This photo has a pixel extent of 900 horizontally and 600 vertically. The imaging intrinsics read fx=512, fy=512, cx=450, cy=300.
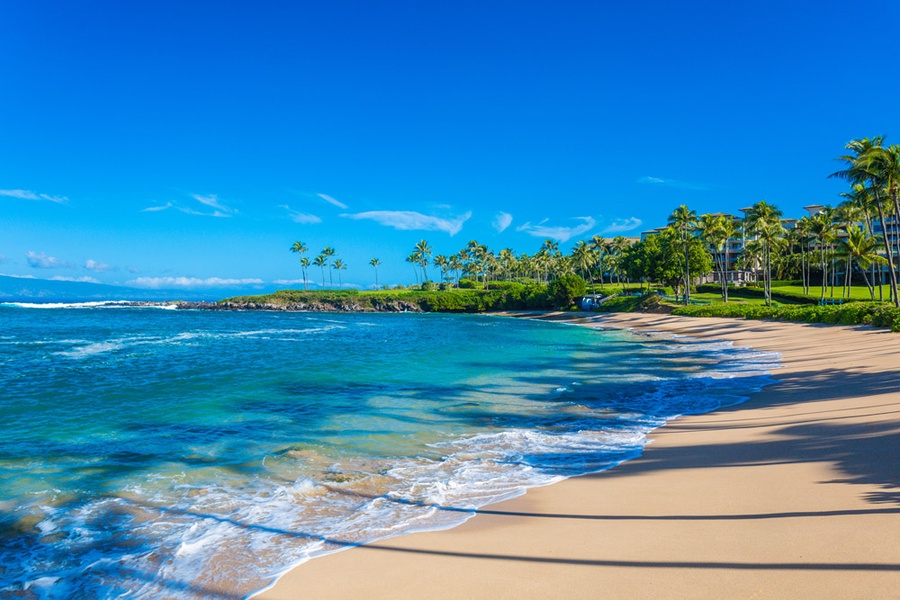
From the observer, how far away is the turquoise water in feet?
26.4

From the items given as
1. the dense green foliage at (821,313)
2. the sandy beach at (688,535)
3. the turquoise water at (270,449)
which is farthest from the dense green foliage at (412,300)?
the sandy beach at (688,535)

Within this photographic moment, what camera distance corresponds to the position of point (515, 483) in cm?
1065

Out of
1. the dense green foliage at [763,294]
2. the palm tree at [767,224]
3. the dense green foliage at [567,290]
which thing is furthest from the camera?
the dense green foliage at [567,290]

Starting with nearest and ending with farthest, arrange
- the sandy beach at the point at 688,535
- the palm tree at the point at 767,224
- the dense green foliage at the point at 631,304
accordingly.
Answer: the sandy beach at the point at 688,535 < the palm tree at the point at 767,224 < the dense green foliage at the point at 631,304

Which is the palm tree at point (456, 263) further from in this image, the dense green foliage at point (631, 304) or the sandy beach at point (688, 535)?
the sandy beach at point (688, 535)

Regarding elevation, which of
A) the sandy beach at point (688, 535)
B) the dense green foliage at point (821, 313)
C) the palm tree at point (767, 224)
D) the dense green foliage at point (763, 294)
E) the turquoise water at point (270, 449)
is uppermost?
the palm tree at point (767, 224)

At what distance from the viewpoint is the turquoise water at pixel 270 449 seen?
8.04 meters

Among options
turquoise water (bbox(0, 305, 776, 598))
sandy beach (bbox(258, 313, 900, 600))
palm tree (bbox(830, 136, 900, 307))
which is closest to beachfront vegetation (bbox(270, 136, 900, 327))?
palm tree (bbox(830, 136, 900, 307))

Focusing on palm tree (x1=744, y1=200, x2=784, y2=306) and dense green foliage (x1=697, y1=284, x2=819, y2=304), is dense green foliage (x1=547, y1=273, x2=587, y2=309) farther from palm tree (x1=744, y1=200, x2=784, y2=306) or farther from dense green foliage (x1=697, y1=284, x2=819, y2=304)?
palm tree (x1=744, y1=200, x2=784, y2=306)

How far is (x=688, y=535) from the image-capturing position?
7.16 m

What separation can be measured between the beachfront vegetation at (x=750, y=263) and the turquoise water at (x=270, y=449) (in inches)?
810

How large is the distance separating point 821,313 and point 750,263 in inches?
2619

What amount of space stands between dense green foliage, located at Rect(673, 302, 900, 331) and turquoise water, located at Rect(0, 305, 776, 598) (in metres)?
10.6

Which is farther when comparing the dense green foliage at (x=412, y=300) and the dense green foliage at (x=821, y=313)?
the dense green foliage at (x=412, y=300)
